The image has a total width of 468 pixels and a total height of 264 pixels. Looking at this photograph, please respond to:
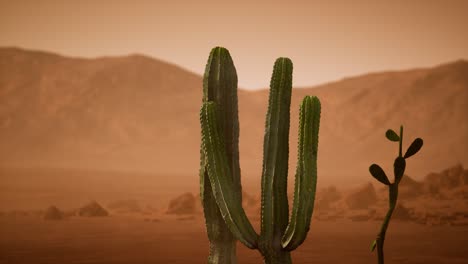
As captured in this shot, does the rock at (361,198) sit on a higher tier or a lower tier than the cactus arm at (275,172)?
higher

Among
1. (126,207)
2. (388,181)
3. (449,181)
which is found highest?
(449,181)

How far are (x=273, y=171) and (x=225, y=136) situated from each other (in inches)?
33.3

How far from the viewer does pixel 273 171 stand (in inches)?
300

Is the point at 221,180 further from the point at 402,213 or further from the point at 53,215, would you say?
the point at 53,215

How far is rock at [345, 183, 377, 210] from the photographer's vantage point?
23.9 m

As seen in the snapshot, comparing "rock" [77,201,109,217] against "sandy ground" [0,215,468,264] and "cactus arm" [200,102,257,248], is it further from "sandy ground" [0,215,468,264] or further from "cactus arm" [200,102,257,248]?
"cactus arm" [200,102,257,248]

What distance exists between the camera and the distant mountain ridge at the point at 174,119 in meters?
71.0

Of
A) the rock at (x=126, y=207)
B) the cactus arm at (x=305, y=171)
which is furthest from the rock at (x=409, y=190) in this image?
the cactus arm at (x=305, y=171)

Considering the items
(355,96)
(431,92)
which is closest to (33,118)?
(355,96)

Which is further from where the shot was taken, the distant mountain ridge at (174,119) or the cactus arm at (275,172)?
the distant mountain ridge at (174,119)

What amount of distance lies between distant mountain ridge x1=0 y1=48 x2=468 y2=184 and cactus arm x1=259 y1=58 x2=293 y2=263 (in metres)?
54.0

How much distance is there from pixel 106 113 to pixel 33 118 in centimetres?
990

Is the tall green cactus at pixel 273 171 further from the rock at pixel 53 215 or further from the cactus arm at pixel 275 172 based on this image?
the rock at pixel 53 215

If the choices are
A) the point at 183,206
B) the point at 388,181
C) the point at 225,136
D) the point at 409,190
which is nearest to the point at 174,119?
the point at 183,206
